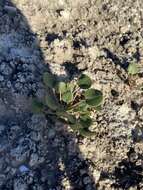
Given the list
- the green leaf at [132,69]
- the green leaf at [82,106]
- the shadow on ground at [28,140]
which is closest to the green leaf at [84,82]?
the green leaf at [82,106]

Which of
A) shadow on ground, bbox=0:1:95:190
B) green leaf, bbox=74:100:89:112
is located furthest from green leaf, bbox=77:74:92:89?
shadow on ground, bbox=0:1:95:190

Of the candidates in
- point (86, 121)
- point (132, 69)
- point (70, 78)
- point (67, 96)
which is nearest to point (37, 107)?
point (67, 96)

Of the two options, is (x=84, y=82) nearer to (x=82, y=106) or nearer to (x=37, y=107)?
(x=82, y=106)

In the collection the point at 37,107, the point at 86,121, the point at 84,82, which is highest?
the point at 84,82

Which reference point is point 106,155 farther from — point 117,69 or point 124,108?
point 117,69

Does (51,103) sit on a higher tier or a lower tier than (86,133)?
higher

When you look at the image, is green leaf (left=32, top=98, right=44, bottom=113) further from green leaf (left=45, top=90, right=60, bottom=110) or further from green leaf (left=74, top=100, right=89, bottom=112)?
green leaf (left=74, top=100, right=89, bottom=112)

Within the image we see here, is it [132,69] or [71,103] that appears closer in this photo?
[71,103]
